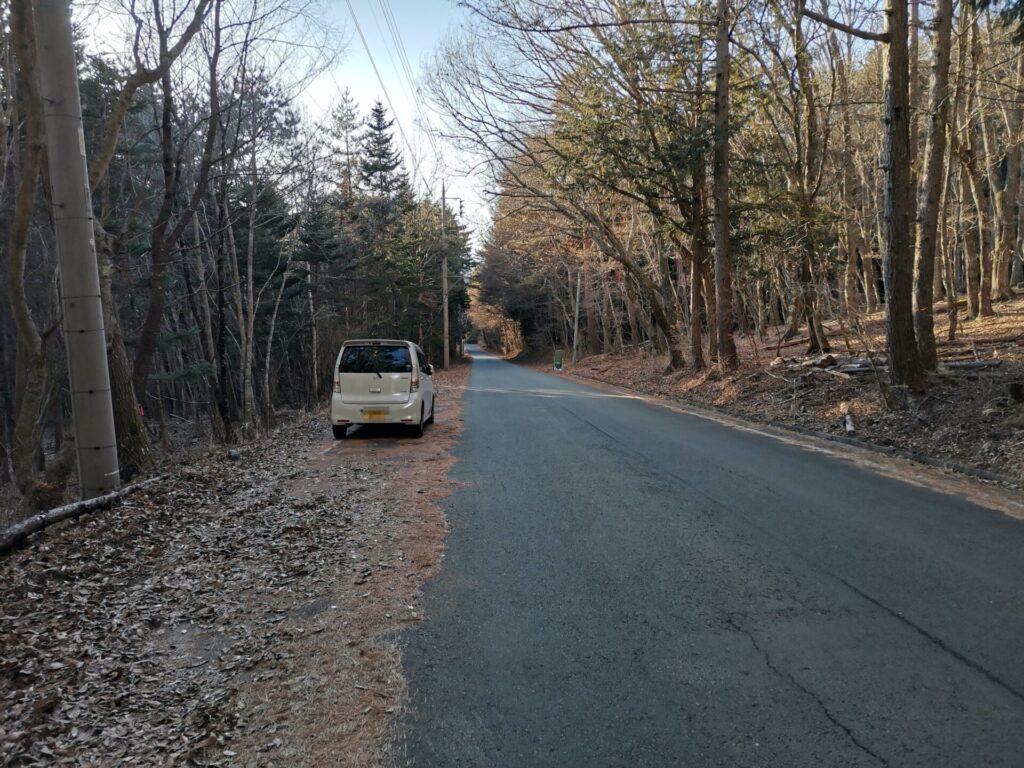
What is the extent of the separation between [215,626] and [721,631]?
310 centimetres

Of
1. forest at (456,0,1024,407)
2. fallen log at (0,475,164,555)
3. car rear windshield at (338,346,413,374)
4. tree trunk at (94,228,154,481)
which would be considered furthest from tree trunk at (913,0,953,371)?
tree trunk at (94,228,154,481)

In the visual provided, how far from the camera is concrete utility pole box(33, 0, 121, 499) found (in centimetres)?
603

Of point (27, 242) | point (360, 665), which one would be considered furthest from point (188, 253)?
point (360, 665)

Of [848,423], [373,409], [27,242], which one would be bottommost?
[848,423]

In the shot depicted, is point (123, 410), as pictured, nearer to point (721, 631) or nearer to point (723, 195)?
point (721, 631)

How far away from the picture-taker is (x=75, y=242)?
6.20 meters

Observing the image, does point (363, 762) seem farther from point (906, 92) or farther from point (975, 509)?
point (906, 92)

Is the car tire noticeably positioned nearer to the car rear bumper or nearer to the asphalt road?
the car rear bumper

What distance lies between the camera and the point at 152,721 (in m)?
3.13

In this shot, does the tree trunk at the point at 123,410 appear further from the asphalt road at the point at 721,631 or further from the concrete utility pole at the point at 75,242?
the asphalt road at the point at 721,631

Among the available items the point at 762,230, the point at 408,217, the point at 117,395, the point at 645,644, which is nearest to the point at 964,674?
the point at 645,644

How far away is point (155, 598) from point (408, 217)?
1629 inches

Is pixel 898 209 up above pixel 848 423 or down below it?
above

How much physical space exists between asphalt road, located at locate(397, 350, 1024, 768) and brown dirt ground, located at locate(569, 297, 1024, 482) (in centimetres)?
202
